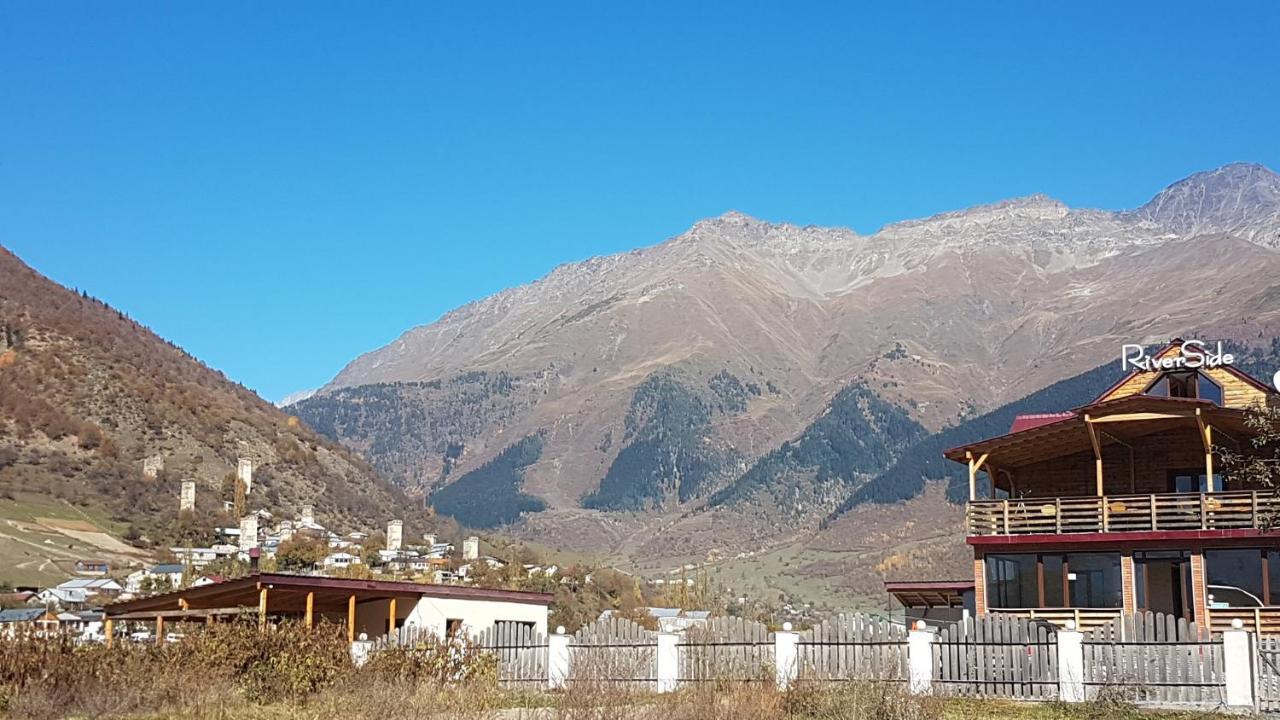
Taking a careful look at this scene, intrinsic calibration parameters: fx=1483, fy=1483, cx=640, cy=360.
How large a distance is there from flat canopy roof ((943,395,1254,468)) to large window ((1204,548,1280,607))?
2868 millimetres

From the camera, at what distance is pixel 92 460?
86000 mm

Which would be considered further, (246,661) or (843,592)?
(843,592)

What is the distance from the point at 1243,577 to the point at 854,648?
1170 centimetres

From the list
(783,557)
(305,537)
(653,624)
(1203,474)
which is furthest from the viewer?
(783,557)

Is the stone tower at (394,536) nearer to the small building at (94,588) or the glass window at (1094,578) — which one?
the small building at (94,588)

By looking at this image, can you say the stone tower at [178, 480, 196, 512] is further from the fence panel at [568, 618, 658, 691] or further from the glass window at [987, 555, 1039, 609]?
the fence panel at [568, 618, 658, 691]

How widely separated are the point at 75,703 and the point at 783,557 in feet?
440

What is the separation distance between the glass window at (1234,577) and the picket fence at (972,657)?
8373 mm

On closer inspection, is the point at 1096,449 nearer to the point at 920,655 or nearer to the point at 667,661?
the point at 920,655

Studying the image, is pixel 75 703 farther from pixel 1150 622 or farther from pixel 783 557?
pixel 783 557

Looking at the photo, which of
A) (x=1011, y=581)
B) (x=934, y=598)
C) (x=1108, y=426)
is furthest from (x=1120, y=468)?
(x=934, y=598)

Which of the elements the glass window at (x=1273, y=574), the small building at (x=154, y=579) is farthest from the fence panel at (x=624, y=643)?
the small building at (x=154, y=579)

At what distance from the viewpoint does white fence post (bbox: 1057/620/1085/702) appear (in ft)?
78.0


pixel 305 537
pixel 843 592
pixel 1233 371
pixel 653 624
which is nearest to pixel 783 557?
pixel 843 592
